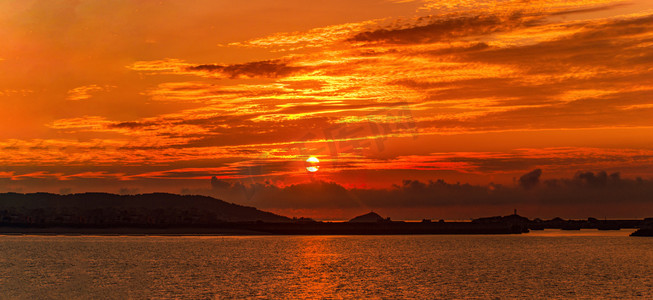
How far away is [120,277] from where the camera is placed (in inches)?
3428

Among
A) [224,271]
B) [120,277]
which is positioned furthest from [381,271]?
[120,277]

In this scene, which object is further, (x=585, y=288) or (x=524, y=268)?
(x=524, y=268)

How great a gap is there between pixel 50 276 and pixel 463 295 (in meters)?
54.9

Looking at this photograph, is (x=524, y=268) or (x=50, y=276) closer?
(x=50, y=276)

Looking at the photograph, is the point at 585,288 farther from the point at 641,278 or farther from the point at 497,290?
the point at 641,278

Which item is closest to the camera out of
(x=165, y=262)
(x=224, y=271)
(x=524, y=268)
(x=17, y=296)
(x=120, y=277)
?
(x=17, y=296)

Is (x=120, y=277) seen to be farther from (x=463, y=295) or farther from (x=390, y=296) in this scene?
(x=463, y=295)

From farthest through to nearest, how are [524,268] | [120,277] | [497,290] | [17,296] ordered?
1. [524,268]
2. [120,277]
3. [497,290]
4. [17,296]

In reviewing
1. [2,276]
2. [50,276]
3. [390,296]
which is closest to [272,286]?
[390,296]

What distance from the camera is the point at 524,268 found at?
343 ft

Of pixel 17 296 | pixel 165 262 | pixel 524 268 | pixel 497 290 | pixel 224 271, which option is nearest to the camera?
pixel 17 296

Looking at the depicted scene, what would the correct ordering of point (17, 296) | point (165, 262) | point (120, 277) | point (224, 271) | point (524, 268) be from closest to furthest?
point (17, 296) < point (120, 277) < point (224, 271) < point (524, 268) < point (165, 262)

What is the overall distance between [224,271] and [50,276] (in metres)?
23.5

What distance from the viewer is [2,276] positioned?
8838cm
